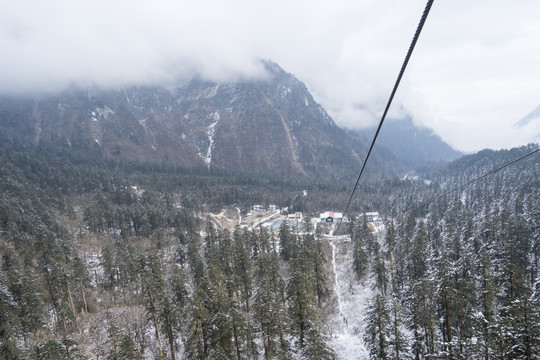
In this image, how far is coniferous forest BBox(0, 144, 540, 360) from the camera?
23469mm

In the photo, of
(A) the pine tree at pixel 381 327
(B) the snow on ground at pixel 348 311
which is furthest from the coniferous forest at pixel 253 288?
(B) the snow on ground at pixel 348 311

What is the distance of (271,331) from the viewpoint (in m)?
26.8

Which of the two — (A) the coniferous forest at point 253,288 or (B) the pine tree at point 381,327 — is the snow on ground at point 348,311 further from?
(B) the pine tree at point 381,327

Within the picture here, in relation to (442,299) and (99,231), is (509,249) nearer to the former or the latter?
(442,299)

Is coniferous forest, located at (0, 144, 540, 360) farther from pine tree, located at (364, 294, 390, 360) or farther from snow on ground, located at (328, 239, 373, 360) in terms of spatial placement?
snow on ground, located at (328, 239, 373, 360)

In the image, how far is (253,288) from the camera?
46375 mm

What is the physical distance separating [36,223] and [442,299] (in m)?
71.0

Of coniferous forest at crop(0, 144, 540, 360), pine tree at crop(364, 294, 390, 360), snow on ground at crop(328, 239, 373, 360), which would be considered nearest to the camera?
pine tree at crop(364, 294, 390, 360)

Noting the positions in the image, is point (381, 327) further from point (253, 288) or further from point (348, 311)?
point (253, 288)

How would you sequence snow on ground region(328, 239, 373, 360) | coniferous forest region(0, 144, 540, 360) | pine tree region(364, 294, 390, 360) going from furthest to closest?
snow on ground region(328, 239, 373, 360) < coniferous forest region(0, 144, 540, 360) < pine tree region(364, 294, 390, 360)

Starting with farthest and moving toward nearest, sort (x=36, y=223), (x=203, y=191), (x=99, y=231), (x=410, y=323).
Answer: (x=203, y=191) < (x=99, y=231) < (x=36, y=223) < (x=410, y=323)

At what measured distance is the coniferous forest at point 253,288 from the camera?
2347 cm

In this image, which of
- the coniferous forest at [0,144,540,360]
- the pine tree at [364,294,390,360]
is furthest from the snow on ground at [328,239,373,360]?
the pine tree at [364,294,390,360]

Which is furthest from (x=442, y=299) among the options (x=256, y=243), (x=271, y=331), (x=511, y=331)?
(x=256, y=243)
